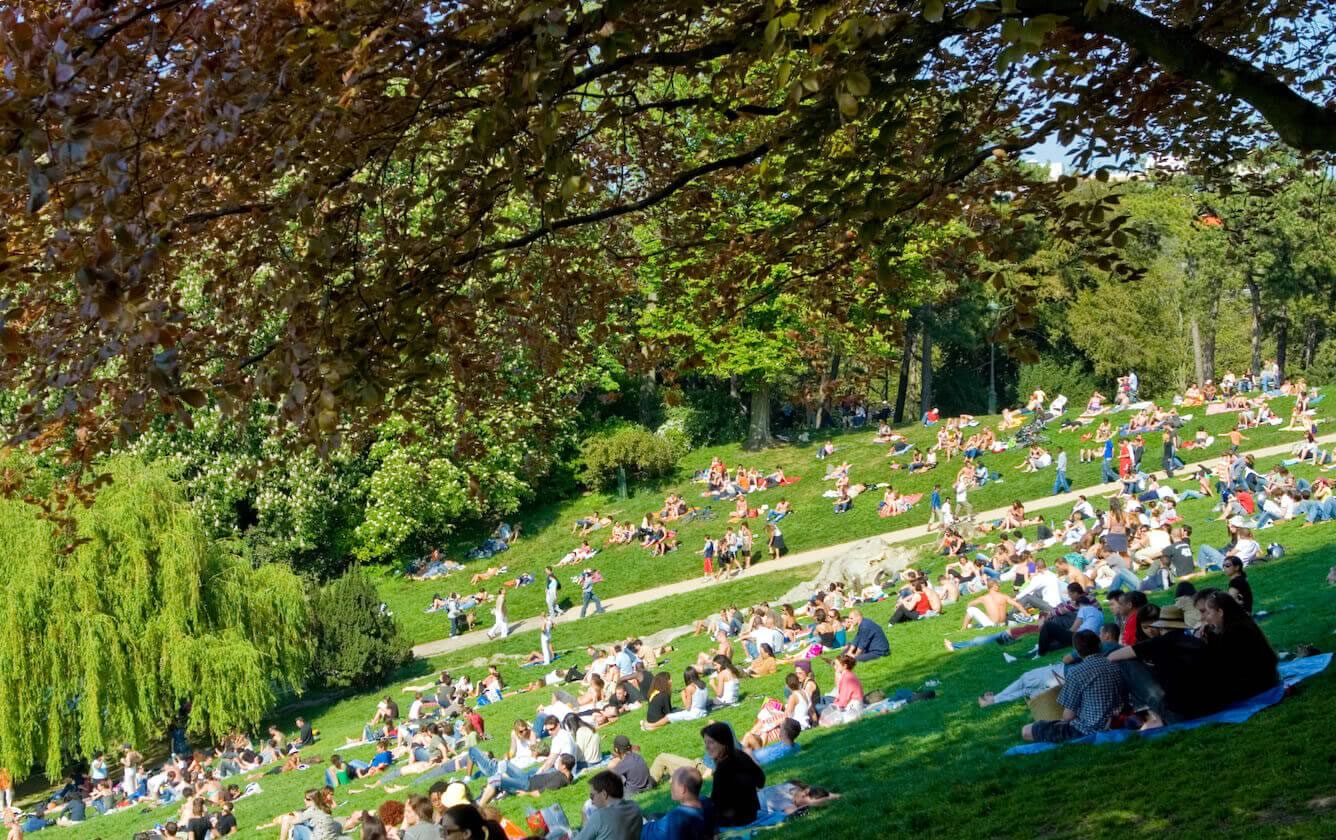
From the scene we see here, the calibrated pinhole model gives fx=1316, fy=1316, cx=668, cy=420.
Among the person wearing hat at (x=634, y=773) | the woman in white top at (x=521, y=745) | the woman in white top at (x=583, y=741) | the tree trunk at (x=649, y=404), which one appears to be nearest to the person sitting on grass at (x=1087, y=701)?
the person wearing hat at (x=634, y=773)

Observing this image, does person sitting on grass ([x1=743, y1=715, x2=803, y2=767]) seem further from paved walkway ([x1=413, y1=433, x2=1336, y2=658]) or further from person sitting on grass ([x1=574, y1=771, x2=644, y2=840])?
paved walkway ([x1=413, y1=433, x2=1336, y2=658])

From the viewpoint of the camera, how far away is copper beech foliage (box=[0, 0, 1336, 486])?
19.7 ft

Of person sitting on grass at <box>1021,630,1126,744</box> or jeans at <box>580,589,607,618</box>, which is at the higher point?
person sitting on grass at <box>1021,630,1126,744</box>

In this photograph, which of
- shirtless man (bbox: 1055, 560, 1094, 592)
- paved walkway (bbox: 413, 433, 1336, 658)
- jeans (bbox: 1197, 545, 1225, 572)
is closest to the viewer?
shirtless man (bbox: 1055, 560, 1094, 592)

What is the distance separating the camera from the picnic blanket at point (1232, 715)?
1023 centimetres

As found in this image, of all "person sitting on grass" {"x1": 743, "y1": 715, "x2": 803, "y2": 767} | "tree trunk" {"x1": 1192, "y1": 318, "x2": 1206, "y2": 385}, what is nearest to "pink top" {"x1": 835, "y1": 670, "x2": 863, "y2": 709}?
"person sitting on grass" {"x1": 743, "y1": 715, "x2": 803, "y2": 767}

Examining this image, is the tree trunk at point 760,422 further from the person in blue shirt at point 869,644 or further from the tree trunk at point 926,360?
the person in blue shirt at point 869,644

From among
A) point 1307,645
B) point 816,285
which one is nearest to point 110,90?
point 816,285

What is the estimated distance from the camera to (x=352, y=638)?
29.9 metres

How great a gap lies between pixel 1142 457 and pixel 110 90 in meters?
30.1

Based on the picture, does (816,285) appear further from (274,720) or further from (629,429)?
(629,429)

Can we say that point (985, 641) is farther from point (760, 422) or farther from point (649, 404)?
point (649, 404)

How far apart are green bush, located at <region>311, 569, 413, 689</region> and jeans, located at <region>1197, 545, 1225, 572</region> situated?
1816 centimetres

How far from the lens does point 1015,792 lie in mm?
9609
